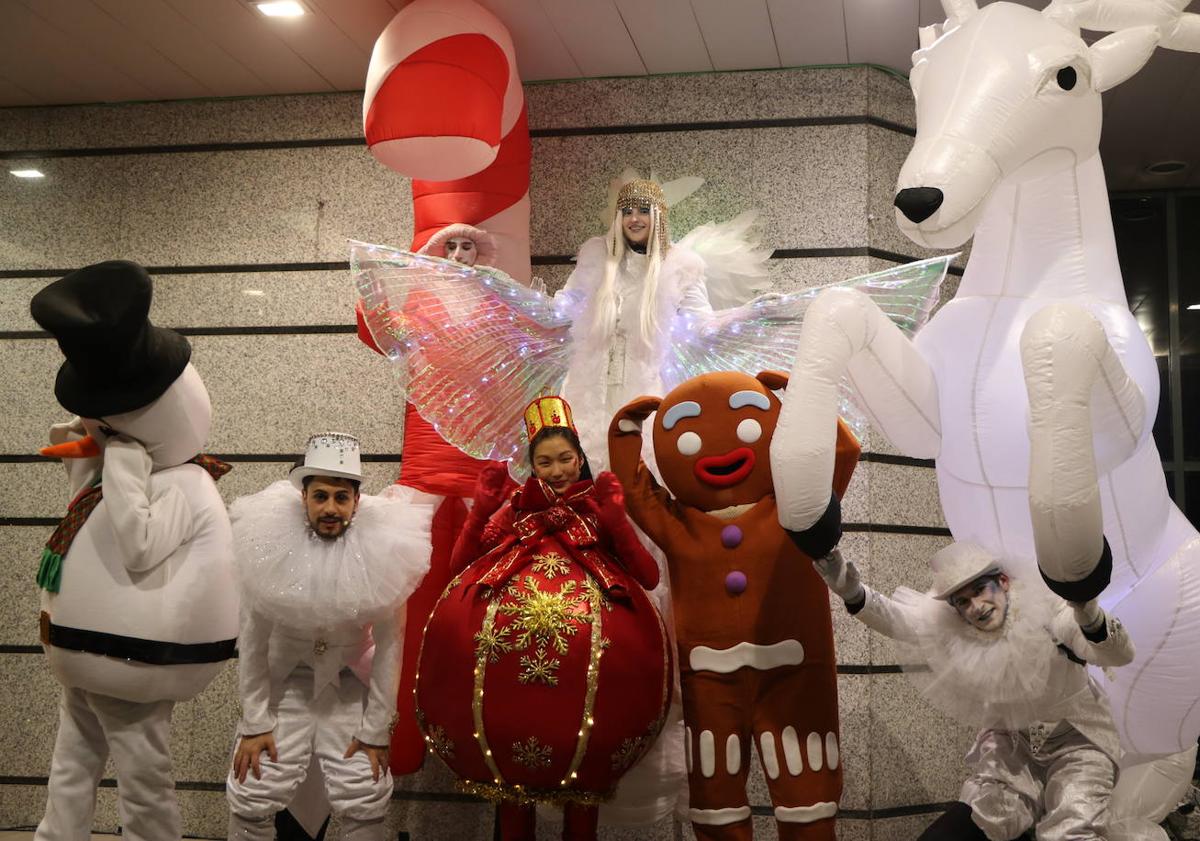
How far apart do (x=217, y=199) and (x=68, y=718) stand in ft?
6.62

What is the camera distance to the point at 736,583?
2.53 meters

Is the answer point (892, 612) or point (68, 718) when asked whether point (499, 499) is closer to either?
point (892, 612)

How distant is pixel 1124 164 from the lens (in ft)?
14.6

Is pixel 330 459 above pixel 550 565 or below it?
above

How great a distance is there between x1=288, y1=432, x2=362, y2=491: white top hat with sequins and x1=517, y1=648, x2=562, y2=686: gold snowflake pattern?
0.74 m

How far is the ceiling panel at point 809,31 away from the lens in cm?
348

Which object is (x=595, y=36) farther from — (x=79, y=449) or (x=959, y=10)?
(x=79, y=449)

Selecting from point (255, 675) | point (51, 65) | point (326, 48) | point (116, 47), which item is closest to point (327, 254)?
point (326, 48)

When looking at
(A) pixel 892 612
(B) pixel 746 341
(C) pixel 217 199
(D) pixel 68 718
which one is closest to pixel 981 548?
(A) pixel 892 612

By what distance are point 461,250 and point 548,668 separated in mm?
1457

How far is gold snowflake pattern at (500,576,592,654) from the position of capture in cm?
247

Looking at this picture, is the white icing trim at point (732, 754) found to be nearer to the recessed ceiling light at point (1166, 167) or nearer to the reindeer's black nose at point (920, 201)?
the reindeer's black nose at point (920, 201)

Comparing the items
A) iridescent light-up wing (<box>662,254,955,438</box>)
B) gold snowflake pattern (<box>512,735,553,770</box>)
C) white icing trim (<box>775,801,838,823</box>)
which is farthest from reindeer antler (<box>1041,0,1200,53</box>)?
gold snowflake pattern (<box>512,735,553,770</box>)

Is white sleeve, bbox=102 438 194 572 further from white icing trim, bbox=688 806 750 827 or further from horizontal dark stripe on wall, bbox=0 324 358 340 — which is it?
white icing trim, bbox=688 806 750 827
